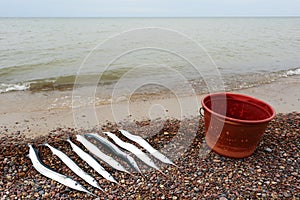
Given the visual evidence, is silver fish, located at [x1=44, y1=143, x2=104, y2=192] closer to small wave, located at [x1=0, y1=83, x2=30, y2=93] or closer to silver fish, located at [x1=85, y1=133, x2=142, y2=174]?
silver fish, located at [x1=85, y1=133, x2=142, y2=174]

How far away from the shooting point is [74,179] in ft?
9.79

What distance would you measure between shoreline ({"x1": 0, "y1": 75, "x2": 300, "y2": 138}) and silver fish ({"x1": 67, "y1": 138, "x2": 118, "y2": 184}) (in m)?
1.12

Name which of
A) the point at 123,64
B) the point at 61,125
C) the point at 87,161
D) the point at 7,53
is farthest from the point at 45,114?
the point at 7,53

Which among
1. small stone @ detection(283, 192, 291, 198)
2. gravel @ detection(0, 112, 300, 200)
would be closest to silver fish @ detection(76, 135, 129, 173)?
gravel @ detection(0, 112, 300, 200)

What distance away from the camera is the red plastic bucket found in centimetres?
296

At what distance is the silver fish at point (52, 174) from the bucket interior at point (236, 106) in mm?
2100

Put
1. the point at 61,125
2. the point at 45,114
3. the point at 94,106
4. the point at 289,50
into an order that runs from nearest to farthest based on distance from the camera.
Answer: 1. the point at 61,125
2. the point at 45,114
3. the point at 94,106
4. the point at 289,50

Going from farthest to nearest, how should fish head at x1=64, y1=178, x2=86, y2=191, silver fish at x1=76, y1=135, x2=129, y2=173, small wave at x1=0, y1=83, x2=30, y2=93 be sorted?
1. small wave at x1=0, y1=83, x2=30, y2=93
2. silver fish at x1=76, y1=135, x2=129, y2=173
3. fish head at x1=64, y1=178, x2=86, y2=191

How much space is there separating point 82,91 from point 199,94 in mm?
3788

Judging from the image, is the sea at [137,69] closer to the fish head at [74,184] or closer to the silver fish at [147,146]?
the silver fish at [147,146]

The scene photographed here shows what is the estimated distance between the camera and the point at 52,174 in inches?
117

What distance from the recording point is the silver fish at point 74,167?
2.88m

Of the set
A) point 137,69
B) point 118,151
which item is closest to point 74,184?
point 118,151

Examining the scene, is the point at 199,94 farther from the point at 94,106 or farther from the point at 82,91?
the point at 82,91
